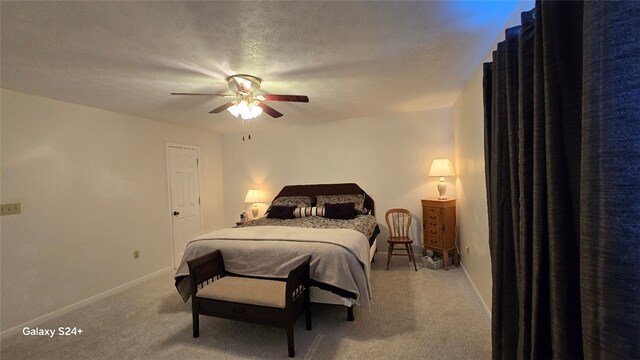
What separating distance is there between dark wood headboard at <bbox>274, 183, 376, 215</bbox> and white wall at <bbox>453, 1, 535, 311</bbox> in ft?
4.38

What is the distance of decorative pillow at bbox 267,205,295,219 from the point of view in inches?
163

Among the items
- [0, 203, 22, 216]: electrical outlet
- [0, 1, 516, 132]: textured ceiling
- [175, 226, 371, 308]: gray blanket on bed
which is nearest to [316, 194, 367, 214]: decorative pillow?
[175, 226, 371, 308]: gray blanket on bed

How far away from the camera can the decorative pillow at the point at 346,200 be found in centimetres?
425

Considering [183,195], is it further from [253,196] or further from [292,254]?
[292,254]

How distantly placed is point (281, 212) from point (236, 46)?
2.68 metres

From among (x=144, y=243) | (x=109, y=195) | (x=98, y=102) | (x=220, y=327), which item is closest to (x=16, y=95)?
(x=98, y=102)

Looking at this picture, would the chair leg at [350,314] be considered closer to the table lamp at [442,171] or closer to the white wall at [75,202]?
the table lamp at [442,171]

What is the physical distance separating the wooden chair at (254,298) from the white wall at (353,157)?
94.9 inches

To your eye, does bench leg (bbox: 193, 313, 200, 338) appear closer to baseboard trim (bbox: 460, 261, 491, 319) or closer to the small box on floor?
baseboard trim (bbox: 460, 261, 491, 319)

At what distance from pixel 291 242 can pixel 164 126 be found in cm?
297

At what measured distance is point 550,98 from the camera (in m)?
0.98

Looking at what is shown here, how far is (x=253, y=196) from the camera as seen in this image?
16.4 feet

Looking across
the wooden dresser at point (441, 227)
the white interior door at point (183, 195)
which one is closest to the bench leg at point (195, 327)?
the white interior door at point (183, 195)

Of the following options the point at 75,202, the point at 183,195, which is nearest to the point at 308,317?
the point at 75,202
